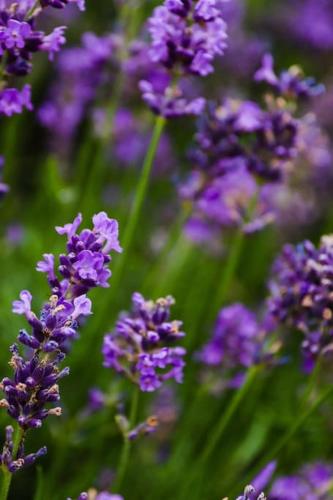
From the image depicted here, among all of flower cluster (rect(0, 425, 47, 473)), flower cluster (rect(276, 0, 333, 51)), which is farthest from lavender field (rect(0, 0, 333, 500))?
flower cluster (rect(276, 0, 333, 51))

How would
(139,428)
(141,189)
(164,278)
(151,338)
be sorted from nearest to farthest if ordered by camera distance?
1. (151,338)
2. (139,428)
3. (141,189)
4. (164,278)

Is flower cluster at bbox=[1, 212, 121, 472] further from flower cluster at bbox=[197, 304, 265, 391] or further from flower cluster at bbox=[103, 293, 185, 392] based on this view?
flower cluster at bbox=[197, 304, 265, 391]

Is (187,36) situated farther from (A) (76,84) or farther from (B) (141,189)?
(A) (76,84)

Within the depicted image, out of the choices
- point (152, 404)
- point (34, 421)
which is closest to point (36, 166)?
point (152, 404)

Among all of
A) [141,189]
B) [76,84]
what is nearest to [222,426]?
[141,189]

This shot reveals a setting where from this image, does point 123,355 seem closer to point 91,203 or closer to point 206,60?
point 206,60

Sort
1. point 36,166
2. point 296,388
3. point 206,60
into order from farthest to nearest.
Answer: point 36,166, point 296,388, point 206,60
